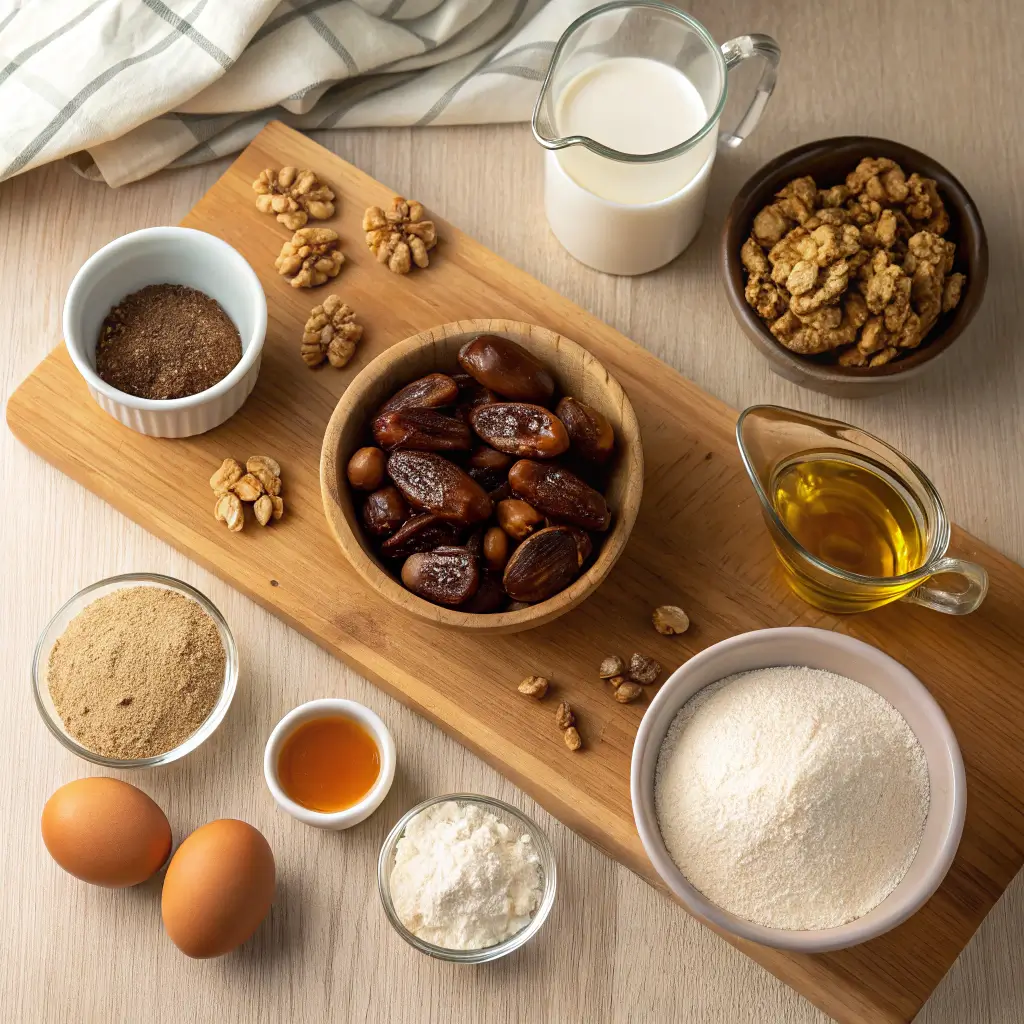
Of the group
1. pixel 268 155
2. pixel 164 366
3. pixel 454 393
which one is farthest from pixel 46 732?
pixel 268 155

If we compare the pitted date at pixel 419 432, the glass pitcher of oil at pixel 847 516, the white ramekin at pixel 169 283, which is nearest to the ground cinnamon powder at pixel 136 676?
the white ramekin at pixel 169 283

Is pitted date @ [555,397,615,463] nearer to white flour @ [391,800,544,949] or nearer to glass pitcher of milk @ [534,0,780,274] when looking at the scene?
glass pitcher of milk @ [534,0,780,274]

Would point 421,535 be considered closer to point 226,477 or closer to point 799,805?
point 226,477

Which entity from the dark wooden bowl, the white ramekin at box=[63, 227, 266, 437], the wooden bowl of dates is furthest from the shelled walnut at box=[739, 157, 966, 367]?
the white ramekin at box=[63, 227, 266, 437]

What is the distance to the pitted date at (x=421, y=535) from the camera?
123cm

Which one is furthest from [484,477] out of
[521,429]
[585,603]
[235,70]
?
[235,70]

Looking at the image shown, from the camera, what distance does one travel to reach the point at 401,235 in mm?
1453

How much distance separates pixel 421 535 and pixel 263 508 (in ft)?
0.74

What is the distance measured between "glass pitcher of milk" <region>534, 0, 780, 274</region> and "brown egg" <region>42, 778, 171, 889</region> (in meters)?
0.85

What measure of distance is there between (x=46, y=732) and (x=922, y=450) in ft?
3.66

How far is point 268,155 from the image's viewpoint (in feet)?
4.94

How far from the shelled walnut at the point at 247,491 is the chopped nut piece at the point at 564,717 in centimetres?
39

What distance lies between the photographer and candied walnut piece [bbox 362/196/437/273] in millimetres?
1445

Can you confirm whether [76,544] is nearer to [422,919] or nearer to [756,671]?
[422,919]
